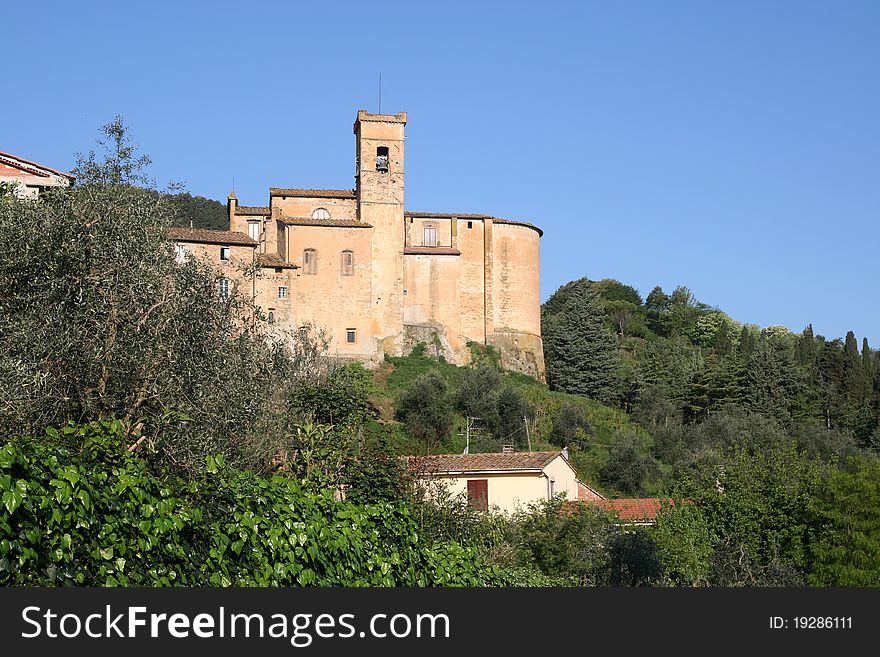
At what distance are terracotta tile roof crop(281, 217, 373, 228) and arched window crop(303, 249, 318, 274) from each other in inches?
50.7

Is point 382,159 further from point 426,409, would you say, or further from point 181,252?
point 181,252

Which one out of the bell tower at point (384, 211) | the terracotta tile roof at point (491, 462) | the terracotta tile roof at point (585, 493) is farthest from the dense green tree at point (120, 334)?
the bell tower at point (384, 211)

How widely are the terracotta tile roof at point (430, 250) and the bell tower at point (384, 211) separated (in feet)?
3.26

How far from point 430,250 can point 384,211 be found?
135 inches

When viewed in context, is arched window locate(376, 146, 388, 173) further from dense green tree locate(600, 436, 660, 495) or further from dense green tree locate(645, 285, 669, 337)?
dense green tree locate(645, 285, 669, 337)

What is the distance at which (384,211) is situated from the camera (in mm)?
55906

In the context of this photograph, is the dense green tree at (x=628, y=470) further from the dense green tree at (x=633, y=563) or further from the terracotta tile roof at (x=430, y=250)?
the dense green tree at (x=633, y=563)

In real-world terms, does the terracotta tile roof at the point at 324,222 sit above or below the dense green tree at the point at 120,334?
above

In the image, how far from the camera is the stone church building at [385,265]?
53.1m

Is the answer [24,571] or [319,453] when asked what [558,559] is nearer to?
[319,453]

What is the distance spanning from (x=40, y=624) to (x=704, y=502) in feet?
93.6

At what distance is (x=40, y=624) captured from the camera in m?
5.90

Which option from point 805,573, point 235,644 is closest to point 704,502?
point 805,573

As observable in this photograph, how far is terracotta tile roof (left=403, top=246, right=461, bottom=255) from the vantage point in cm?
5762
